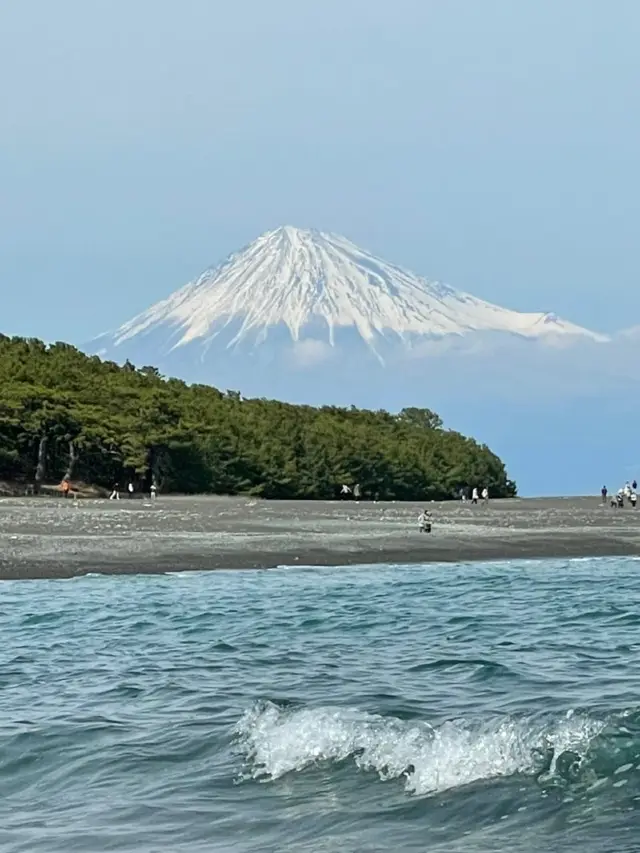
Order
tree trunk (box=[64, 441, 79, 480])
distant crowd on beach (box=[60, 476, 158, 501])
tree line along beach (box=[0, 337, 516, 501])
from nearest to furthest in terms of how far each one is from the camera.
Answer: distant crowd on beach (box=[60, 476, 158, 501])
tree trunk (box=[64, 441, 79, 480])
tree line along beach (box=[0, 337, 516, 501])

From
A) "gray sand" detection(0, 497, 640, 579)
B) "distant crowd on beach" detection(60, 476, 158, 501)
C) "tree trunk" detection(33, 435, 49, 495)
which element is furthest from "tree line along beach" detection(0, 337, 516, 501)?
"gray sand" detection(0, 497, 640, 579)

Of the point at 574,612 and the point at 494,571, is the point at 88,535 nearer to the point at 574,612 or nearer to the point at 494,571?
the point at 494,571

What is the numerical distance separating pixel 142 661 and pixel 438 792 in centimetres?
800

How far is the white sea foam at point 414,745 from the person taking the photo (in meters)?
11.7

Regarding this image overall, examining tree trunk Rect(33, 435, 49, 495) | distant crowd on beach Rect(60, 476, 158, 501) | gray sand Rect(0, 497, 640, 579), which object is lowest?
gray sand Rect(0, 497, 640, 579)

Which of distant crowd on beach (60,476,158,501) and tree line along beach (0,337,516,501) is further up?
tree line along beach (0,337,516,501)

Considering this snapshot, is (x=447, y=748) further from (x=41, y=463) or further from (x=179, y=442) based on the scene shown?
(x=179, y=442)

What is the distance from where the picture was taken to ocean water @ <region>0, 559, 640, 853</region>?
10570mm

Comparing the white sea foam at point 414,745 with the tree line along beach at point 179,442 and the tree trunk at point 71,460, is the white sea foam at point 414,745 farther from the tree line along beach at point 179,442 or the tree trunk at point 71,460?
the tree trunk at point 71,460

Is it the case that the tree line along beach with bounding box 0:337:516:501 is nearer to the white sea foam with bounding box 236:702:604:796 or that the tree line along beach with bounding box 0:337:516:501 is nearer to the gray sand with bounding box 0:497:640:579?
the gray sand with bounding box 0:497:640:579

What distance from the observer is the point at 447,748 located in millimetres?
12086

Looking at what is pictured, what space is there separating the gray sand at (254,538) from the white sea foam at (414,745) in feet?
58.8

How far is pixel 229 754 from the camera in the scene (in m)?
13.0

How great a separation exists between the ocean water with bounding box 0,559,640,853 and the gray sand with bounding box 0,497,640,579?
9.93 m
